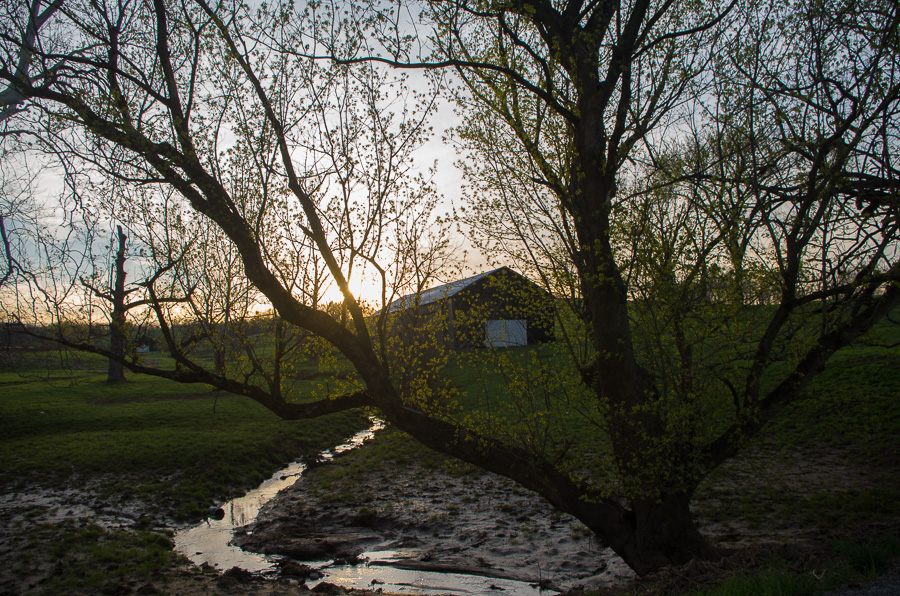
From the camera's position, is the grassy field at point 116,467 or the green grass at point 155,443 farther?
the green grass at point 155,443

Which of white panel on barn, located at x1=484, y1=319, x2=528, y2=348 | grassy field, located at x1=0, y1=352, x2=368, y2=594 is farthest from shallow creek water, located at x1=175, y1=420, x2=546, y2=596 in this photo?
white panel on barn, located at x1=484, y1=319, x2=528, y2=348

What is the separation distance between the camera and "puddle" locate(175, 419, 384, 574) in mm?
9953

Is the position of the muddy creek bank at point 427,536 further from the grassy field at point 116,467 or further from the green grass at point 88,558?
the grassy field at point 116,467

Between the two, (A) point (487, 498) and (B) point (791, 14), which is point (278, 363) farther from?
(B) point (791, 14)

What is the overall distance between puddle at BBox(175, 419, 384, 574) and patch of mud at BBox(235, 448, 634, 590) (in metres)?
0.33

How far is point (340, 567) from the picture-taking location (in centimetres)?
970

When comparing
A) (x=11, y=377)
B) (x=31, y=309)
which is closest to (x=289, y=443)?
(x=31, y=309)

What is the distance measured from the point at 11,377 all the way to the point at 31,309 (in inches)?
1281

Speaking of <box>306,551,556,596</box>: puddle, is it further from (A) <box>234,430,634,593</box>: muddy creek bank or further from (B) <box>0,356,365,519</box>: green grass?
(B) <box>0,356,365,519</box>: green grass

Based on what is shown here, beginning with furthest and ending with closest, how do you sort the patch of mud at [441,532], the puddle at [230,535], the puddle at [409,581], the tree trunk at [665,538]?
1. the puddle at [230,535]
2. the patch of mud at [441,532]
3. the puddle at [409,581]
4. the tree trunk at [665,538]

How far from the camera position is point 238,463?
53.9 ft

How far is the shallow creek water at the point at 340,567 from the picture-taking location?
856 cm

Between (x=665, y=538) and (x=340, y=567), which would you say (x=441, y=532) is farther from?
(x=665, y=538)

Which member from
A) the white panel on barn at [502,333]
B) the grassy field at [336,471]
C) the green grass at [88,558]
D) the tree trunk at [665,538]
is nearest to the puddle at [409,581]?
the tree trunk at [665,538]
